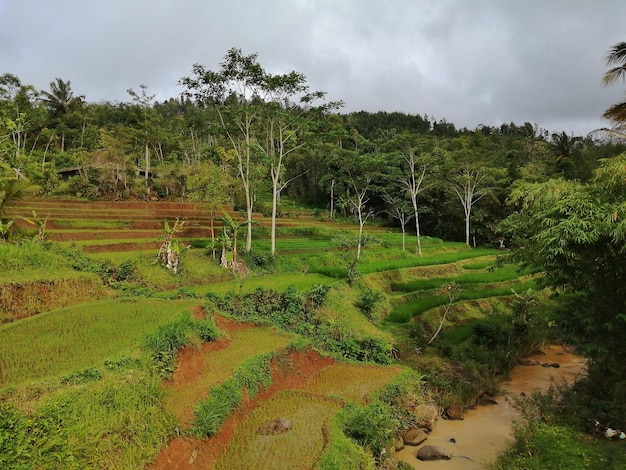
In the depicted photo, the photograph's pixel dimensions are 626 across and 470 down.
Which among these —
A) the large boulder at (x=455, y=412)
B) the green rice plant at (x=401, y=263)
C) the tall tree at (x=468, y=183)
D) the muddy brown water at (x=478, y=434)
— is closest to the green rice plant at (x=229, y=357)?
the muddy brown water at (x=478, y=434)

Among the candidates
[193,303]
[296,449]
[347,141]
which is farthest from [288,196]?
[296,449]

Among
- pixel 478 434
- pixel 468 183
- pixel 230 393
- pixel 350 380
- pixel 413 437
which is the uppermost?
pixel 468 183

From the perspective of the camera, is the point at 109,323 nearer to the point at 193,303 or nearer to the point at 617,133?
the point at 193,303

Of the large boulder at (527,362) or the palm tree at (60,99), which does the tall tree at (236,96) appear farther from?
the palm tree at (60,99)

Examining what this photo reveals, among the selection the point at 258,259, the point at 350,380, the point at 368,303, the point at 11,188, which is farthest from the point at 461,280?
the point at 11,188

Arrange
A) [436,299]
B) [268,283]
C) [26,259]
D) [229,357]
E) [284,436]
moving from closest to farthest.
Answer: [284,436]
[229,357]
[26,259]
[268,283]
[436,299]

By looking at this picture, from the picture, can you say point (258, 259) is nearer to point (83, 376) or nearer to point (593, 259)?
point (83, 376)
